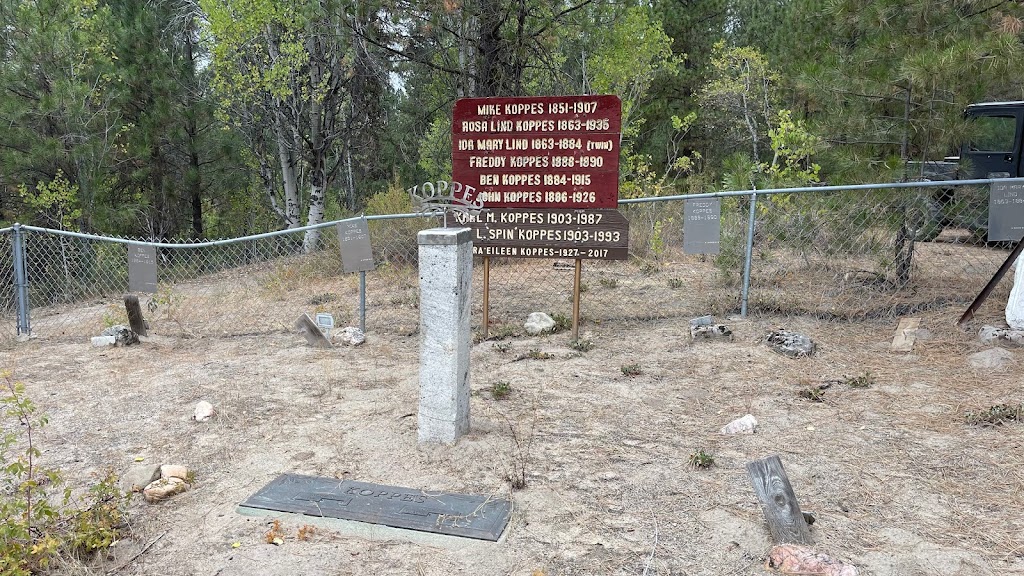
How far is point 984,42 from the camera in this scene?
5766 millimetres

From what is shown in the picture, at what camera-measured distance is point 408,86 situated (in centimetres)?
1845

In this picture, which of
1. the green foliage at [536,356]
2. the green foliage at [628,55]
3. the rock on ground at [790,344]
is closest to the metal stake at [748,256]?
the rock on ground at [790,344]

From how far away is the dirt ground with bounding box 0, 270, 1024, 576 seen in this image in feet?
10.3

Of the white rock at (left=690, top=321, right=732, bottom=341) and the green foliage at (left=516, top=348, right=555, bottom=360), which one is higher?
the white rock at (left=690, top=321, right=732, bottom=341)

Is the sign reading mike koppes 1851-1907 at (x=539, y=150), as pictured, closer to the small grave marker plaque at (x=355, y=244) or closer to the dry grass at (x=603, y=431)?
the small grave marker plaque at (x=355, y=244)

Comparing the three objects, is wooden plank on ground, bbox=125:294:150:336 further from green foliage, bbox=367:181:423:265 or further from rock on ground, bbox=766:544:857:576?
rock on ground, bbox=766:544:857:576

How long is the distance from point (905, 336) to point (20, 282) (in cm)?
841

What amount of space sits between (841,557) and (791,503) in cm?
29

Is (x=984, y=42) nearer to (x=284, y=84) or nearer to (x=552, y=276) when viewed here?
(x=552, y=276)

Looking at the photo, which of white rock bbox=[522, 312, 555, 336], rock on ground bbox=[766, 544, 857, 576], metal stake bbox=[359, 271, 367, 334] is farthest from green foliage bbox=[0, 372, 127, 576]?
white rock bbox=[522, 312, 555, 336]

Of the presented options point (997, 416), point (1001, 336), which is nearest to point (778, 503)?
point (997, 416)

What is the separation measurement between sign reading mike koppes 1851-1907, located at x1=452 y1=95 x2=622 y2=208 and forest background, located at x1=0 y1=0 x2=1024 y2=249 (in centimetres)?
238

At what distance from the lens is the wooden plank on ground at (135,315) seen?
7.04 m

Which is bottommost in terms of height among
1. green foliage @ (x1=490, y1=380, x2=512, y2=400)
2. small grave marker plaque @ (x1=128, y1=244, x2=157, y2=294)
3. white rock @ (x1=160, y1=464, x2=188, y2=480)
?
white rock @ (x1=160, y1=464, x2=188, y2=480)
